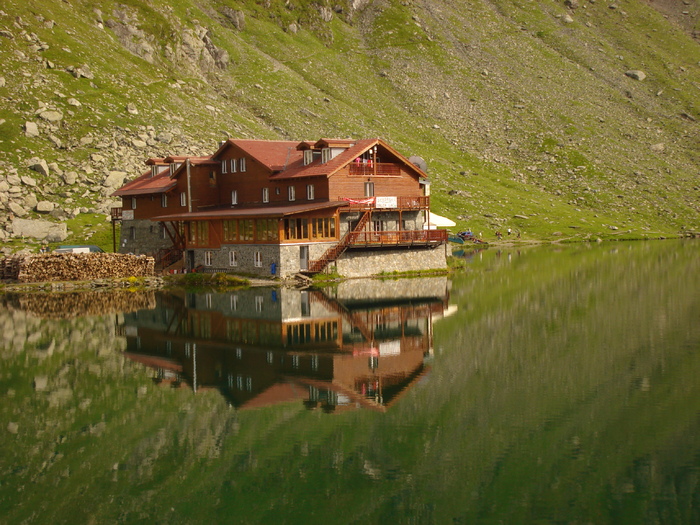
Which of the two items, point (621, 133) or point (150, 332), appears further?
point (621, 133)

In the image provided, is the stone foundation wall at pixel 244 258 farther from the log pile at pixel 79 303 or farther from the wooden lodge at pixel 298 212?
the log pile at pixel 79 303

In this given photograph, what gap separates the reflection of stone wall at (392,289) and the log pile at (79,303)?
1318 centimetres

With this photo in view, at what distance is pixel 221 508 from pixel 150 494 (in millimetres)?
2133

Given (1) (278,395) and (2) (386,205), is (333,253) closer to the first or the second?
(2) (386,205)

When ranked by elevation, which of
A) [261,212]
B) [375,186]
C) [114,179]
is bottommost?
[261,212]

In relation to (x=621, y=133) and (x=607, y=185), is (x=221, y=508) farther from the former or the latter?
(x=621, y=133)

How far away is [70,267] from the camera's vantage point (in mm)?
68250

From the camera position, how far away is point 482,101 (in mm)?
167000

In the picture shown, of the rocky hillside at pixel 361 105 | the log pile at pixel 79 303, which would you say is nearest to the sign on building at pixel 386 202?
the log pile at pixel 79 303

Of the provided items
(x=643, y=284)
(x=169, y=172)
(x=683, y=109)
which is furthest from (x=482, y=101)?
(x=643, y=284)

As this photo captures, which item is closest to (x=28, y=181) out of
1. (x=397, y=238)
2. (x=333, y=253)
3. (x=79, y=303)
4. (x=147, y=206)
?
(x=147, y=206)

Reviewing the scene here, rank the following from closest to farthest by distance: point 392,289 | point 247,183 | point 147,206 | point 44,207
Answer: point 392,289, point 247,183, point 147,206, point 44,207

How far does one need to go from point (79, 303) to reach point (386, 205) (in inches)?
1071

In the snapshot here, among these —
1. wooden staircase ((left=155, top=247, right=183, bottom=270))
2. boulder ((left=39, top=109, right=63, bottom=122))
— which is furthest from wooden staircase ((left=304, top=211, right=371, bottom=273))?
boulder ((left=39, top=109, right=63, bottom=122))
